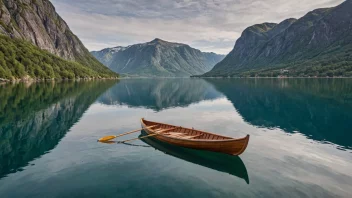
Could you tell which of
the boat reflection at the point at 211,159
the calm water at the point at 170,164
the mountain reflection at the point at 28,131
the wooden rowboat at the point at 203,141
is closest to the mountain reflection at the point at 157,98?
the mountain reflection at the point at 28,131

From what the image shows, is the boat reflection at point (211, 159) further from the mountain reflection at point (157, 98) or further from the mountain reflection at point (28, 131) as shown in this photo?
the mountain reflection at point (157, 98)

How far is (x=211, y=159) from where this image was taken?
24.6 metres

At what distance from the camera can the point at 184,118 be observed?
163 feet

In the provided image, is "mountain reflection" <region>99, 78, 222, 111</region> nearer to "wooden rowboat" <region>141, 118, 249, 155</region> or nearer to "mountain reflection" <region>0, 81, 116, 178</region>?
"mountain reflection" <region>0, 81, 116, 178</region>

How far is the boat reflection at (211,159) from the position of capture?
2186 cm

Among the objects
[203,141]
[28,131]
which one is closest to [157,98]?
[28,131]

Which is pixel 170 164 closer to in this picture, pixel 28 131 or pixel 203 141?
pixel 203 141

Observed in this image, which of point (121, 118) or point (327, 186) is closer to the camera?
point (327, 186)

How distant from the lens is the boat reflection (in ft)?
71.7

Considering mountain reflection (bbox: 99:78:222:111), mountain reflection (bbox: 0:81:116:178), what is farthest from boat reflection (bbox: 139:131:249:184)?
mountain reflection (bbox: 99:78:222:111)

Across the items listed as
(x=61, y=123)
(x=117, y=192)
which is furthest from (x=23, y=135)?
(x=117, y=192)

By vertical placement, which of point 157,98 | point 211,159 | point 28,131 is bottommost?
point 211,159

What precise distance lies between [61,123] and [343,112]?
188 feet

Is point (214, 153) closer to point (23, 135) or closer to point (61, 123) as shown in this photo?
point (23, 135)
